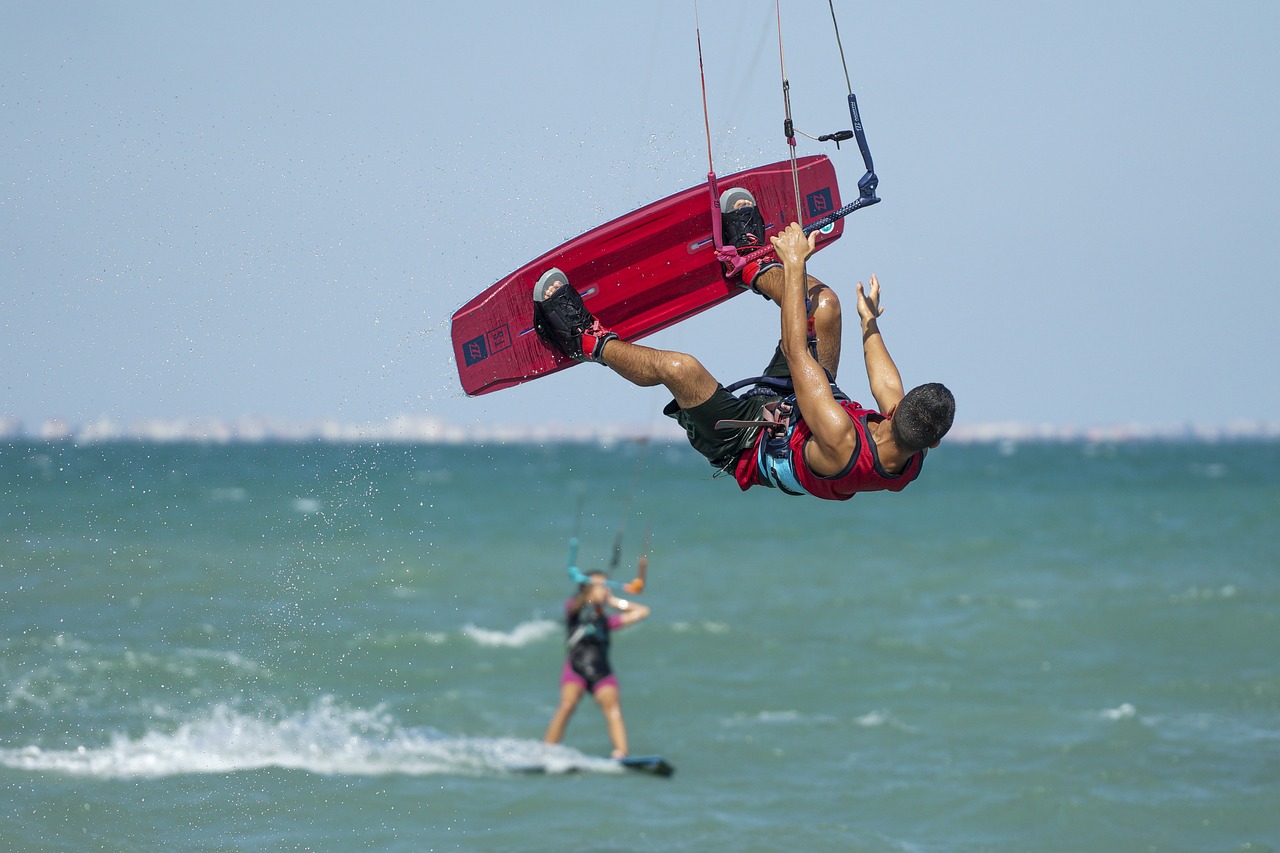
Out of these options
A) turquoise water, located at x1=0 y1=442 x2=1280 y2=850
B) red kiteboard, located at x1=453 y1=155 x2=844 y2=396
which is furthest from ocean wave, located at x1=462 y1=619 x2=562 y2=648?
red kiteboard, located at x1=453 y1=155 x2=844 y2=396

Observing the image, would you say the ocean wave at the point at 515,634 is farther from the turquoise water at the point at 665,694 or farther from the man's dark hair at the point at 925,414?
the man's dark hair at the point at 925,414

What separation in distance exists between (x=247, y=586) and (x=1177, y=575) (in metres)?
15.2

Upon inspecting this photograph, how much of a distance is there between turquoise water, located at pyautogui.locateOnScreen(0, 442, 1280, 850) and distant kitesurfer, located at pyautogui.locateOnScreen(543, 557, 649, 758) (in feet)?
1.34

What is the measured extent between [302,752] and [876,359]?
6.89 metres

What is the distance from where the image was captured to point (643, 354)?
5.91 metres

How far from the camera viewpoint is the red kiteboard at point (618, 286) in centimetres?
754

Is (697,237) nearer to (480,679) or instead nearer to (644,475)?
(480,679)

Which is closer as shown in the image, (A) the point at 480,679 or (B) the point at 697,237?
(B) the point at 697,237

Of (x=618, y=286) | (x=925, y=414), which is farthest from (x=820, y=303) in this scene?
(x=618, y=286)

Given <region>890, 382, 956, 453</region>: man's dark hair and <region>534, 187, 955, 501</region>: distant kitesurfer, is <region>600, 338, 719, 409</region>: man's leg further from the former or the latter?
<region>890, 382, 956, 453</region>: man's dark hair

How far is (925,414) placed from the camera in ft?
17.1

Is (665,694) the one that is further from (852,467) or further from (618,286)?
(852,467)

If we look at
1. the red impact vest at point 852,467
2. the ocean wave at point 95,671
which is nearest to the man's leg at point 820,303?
the red impact vest at point 852,467

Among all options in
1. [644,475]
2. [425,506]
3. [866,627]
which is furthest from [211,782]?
[644,475]
